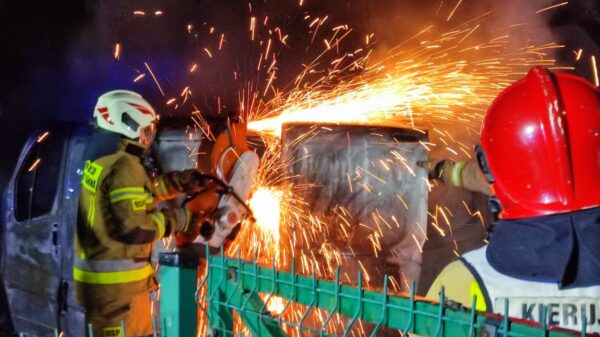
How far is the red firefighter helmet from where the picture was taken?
70.9 inches

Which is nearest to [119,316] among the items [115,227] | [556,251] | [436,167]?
[115,227]

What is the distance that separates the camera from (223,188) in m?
4.19

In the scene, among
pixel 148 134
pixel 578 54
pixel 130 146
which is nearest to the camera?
pixel 130 146

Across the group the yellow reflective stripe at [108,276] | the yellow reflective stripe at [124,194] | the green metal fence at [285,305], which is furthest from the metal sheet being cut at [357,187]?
the green metal fence at [285,305]

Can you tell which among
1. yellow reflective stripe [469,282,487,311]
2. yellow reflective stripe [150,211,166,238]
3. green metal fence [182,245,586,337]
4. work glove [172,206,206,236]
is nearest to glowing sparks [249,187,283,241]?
work glove [172,206,206,236]

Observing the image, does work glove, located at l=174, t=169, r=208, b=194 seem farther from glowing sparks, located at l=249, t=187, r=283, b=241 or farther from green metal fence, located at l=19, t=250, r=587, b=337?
green metal fence, located at l=19, t=250, r=587, b=337

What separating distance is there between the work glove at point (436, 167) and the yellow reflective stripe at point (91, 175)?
230cm

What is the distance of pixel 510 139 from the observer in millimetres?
1905

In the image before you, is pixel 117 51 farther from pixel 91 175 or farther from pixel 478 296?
pixel 478 296

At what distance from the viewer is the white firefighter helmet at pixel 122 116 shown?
13.6 feet

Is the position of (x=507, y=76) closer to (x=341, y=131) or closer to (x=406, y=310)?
(x=341, y=131)

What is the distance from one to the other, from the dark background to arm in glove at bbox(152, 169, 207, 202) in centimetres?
408

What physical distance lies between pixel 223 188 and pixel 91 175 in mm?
940

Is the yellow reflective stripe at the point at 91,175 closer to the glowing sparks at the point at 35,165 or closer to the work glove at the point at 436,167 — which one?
the glowing sparks at the point at 35,165
